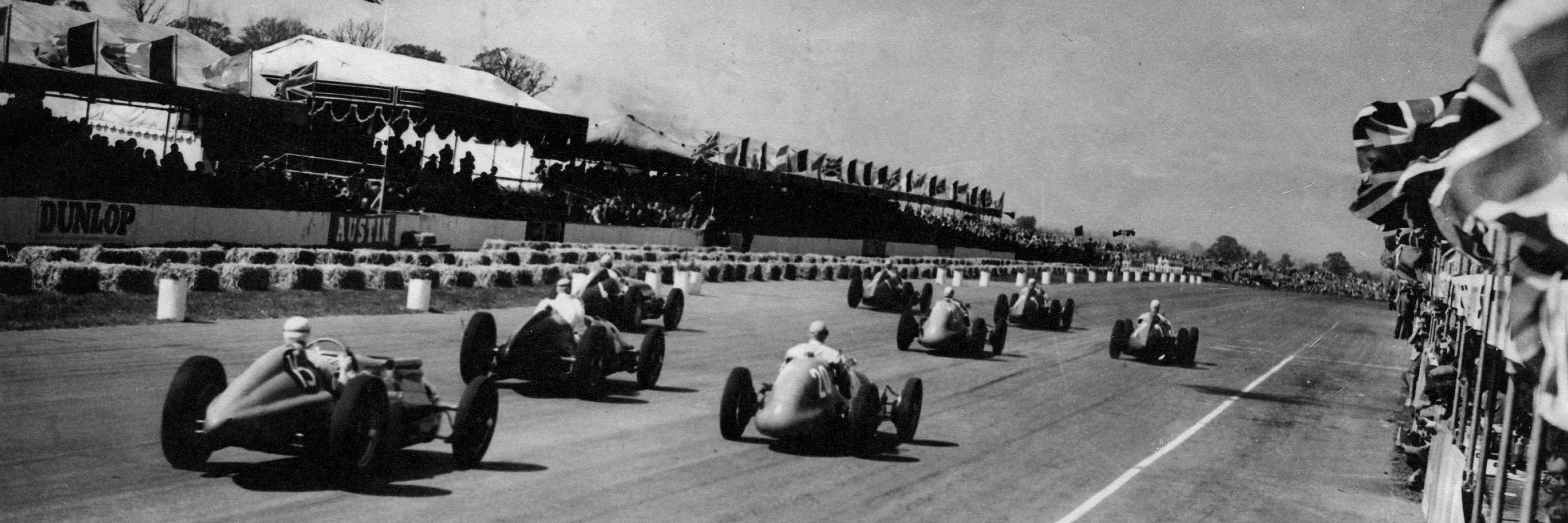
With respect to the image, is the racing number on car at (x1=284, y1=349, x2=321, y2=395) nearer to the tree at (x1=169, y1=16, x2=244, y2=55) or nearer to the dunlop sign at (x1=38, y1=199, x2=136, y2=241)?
the dunlop sign at (x1=38, y1=199, x2=136, y2=241)

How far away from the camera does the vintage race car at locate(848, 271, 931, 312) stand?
3081cm

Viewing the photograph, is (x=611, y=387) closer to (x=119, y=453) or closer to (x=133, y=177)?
(x=119, y=453)

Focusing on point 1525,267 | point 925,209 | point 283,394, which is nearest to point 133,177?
point 283,394

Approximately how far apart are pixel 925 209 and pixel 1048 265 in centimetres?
1962

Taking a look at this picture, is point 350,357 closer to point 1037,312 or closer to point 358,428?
point 358,428

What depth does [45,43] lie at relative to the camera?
24734mm

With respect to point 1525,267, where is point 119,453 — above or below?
below

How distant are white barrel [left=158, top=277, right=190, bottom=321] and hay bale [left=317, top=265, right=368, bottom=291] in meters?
5.23

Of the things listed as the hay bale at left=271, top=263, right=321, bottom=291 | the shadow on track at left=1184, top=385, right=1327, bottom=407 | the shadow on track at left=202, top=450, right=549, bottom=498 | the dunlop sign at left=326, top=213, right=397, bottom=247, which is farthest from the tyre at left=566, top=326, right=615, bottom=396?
the dunlop sign at left=326, top=213, right=397, bottom=247

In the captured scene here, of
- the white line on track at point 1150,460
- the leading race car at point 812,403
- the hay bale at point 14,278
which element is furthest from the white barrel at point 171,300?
the white line on track at point 1150,460

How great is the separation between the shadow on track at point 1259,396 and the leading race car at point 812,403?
1028cm

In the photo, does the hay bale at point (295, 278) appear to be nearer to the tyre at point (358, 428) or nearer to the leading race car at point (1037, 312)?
the tyre at point (358, 428)

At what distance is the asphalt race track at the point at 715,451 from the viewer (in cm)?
846

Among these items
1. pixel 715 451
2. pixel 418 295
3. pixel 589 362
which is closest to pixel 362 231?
pixel 418 295
